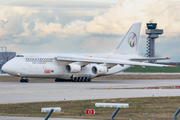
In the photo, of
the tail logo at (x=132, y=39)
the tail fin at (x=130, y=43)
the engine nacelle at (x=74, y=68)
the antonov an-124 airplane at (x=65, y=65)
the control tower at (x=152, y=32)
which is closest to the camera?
the antonov an-124 airplane at (x=65, y=65)

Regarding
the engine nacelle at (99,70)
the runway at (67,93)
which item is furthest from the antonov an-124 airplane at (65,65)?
the runway at (67,93)

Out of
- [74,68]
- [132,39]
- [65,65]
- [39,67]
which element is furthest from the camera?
[132,39]

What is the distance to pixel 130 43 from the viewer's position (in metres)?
50.3

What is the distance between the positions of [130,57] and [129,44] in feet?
8.23

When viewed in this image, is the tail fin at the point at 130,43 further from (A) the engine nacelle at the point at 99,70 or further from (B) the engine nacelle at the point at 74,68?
(B) the engine nacelle at the point at 74,68

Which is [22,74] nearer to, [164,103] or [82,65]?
[82,65]

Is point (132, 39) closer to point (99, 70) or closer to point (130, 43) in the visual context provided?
point (130, 43)

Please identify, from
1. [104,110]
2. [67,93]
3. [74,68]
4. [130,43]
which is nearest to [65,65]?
[74,68]

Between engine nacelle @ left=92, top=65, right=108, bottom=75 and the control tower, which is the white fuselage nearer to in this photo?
engine nacelle @ left=92, top=65, right=108, bottom=75

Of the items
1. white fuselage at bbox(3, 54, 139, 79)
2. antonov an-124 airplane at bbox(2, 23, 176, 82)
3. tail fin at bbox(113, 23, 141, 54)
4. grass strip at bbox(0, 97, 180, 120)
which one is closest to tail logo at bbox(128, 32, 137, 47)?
tail fin at bbox(113, 23, 141, 54)

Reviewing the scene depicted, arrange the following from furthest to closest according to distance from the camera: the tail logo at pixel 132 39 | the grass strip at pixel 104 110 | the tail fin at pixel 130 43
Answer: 1. the tail logo at pixel 132 39
2. the tail fin at pixel 130 43
3. the grass strip at pixel 104 110

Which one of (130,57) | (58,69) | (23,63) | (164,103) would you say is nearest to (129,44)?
(130,57)

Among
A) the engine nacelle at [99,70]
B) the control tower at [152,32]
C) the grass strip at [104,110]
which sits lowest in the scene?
the grass strip at [104,110]

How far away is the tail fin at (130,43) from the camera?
49656 millimetres
